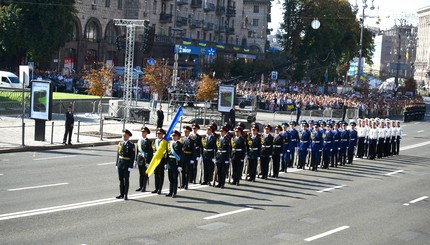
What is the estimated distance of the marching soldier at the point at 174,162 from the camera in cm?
1922

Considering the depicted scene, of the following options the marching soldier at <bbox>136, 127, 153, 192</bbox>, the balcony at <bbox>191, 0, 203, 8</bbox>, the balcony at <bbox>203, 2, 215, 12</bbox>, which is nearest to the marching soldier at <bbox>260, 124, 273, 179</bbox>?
the marching soldier at <bbox>136, 127, 153, 192</bbox>

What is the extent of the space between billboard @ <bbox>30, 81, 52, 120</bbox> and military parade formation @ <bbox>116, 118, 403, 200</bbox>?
8.34 m

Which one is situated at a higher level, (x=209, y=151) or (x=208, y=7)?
(x=208, y=7)

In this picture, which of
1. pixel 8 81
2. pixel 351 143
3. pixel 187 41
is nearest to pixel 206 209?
pixel 351 143

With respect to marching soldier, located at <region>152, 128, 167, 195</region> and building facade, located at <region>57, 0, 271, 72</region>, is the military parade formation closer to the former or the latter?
marching soldier, located at <region>152, 128, 167, 195</region>

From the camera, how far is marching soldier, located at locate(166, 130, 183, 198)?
19219mm

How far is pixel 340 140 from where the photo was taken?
29172mm

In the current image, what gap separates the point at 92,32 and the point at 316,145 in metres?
49.1

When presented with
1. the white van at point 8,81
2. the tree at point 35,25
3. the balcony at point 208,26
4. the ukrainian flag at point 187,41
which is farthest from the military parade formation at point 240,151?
the balcony at point 208,26

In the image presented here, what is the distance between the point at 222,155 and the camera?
2150cm

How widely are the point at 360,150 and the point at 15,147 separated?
15.0 metres

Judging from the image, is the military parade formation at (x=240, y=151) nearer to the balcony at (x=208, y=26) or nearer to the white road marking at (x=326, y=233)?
the white road marking at (x=326, y=233)

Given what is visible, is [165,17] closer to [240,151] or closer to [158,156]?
[240,151]

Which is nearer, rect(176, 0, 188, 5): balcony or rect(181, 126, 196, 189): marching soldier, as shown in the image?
rect(181, 126, 196, 189): marching soldier
